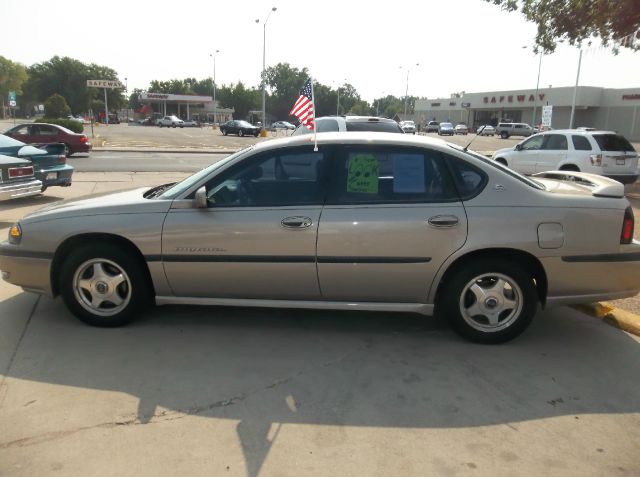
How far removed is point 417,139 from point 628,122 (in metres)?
65.1

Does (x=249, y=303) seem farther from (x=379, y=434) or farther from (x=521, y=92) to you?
(x=521, y=92)

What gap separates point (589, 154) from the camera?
11.9m

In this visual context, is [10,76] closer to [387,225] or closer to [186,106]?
[186,106]

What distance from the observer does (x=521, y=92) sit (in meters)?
69.1

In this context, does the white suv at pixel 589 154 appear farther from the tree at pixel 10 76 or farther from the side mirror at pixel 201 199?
the tree at pixel 10 76

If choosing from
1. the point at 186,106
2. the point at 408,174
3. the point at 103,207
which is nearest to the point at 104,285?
the point at 103,207

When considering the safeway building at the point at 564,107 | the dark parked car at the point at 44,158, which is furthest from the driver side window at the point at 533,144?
the safeway building at the point at 564,107

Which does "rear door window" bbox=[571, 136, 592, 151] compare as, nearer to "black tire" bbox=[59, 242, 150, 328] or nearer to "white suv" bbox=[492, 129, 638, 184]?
"white suv" bbox=[492, 129, 638, 184]

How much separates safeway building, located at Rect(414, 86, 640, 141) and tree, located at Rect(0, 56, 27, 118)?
3294 inches

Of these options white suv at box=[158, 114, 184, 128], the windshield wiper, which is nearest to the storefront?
white suv at box=[158, 114, 184, 128]

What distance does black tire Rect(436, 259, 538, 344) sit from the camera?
12.9 ft

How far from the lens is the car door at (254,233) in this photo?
395 centimetres

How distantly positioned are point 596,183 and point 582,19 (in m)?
12.6

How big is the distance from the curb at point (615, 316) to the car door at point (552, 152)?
8349mm
